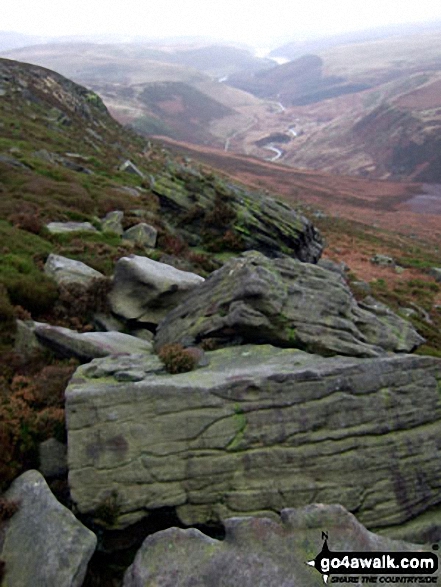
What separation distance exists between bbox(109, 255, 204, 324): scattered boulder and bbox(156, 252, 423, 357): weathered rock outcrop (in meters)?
1.11

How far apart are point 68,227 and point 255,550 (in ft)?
66.5

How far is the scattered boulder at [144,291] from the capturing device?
16828 millimetres

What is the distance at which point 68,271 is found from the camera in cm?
1844

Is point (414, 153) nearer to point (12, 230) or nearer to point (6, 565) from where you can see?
point (12, 230)

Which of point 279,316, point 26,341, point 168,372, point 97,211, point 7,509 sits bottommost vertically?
Result: point 7,509

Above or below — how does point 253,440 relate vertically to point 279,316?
below

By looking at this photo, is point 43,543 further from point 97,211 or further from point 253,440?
point 97,211

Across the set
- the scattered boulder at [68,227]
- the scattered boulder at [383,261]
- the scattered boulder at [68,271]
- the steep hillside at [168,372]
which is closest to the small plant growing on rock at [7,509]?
the steep hillside at [168,372]

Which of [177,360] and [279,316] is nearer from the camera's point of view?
[177,360]

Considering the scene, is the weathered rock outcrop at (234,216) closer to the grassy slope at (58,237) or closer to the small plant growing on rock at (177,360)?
the grassy slope at (58,237)

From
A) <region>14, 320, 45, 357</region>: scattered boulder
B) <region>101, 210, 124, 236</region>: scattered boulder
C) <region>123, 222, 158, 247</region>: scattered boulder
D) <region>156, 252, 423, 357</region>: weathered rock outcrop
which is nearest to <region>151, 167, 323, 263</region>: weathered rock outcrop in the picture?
<region>123, 222, 158, 247</region>: scattered boulder

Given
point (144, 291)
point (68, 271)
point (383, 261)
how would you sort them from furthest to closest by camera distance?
point (383, 261) < point (68, 271) < point (144, 291)

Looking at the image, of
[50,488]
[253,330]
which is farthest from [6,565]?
[253,330]

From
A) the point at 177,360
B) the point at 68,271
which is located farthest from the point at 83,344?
the point at 68,271
